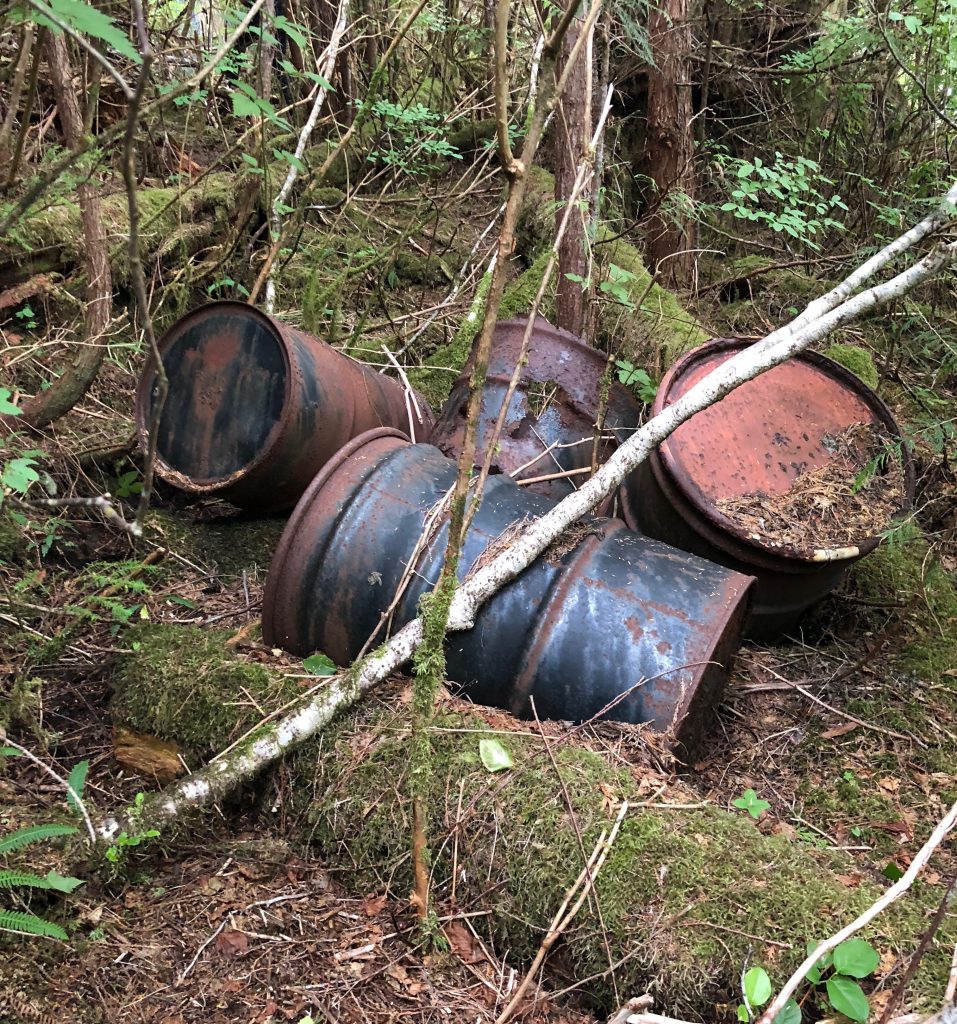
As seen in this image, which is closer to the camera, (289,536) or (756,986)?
(756,986)

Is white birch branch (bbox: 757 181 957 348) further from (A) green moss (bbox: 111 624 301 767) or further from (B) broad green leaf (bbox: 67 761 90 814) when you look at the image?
(B) broad green leaf (bbox: 67 761 90 814)

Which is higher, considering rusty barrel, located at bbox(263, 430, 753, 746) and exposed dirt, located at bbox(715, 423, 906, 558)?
exposed dirt, located at bbox(715, 423, 906, 558)

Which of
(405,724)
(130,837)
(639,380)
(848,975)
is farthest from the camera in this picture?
(639,380)

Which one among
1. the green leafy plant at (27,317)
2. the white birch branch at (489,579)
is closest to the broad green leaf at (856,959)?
the white birch branch at (489,579)

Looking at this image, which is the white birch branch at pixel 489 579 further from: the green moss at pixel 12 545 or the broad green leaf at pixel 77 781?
the green moss at pixel 12 545

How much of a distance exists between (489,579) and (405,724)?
0.49 m

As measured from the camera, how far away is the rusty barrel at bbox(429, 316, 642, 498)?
3.46 meters

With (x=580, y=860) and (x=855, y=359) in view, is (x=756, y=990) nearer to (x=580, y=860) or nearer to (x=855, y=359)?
(x=580, y=860)

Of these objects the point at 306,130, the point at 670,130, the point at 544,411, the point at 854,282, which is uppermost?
the point at 670,130

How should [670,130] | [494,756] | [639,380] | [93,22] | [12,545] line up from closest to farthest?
[93,22] < [494,756] < [12,545] < [639,380] < [670,130]

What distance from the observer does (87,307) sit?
348cm

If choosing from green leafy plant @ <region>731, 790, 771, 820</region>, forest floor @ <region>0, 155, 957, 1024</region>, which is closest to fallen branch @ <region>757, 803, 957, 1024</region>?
forest floor @ <region>0, 155, 957, 1024</region>

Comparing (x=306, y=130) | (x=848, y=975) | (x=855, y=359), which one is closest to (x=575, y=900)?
(x=848, y=975)

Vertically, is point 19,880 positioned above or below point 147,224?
below
